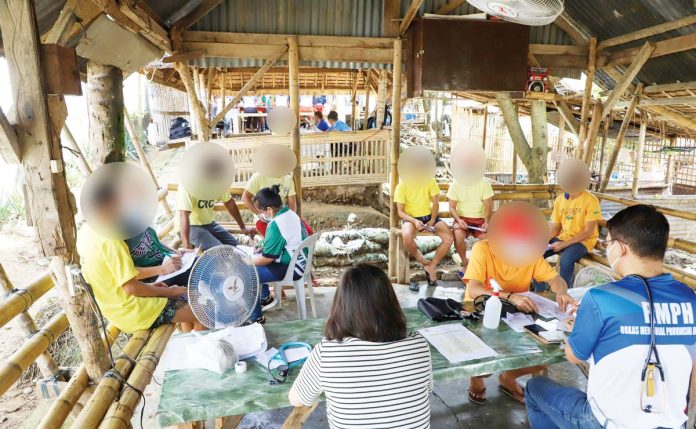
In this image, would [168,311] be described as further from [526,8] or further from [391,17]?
[391,17]

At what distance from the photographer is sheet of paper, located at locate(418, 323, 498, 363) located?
2193 mm

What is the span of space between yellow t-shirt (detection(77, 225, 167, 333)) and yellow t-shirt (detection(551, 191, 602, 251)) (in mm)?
4213

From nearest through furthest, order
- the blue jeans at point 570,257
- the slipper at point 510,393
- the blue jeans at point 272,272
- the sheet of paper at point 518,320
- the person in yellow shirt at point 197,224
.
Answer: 1. the sheet of paper at point 518,320
2. the slipper at point 510,393
3. the blue jeans at point 272,272
4. the person in yellow shirt at point 197,224
5. the blue jeans at point 570,257

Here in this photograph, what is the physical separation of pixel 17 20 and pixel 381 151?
29.2 feet

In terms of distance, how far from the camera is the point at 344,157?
1029 centimetres

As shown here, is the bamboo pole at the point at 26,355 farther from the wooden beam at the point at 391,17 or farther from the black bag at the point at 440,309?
the wooden beam at the point at 391,17

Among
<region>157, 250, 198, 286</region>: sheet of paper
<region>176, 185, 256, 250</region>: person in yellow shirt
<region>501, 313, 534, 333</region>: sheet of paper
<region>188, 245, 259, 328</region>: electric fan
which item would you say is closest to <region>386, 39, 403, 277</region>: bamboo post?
<region>176, 185, 256, 250</region>: person in yellow shirt

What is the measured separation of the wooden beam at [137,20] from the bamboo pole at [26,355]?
2090mm

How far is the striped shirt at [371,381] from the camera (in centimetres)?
164

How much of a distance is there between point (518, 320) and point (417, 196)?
9.26ft

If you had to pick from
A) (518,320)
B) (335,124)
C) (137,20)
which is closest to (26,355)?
(137,20)

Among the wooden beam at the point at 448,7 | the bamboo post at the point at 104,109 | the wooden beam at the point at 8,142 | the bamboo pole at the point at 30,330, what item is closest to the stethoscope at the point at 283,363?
the wooden beam at the point at 8,142

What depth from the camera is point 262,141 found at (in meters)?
9.33

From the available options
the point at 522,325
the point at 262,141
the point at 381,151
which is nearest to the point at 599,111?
the point at 522,325
